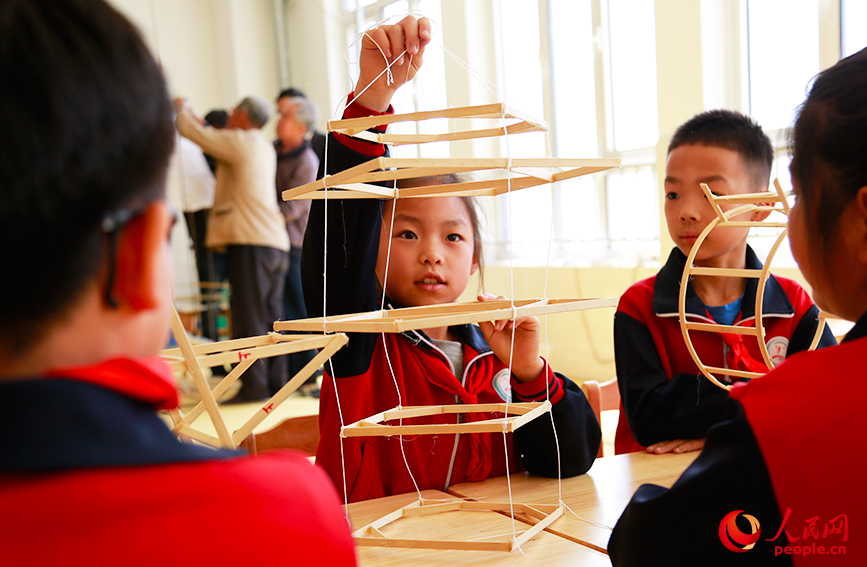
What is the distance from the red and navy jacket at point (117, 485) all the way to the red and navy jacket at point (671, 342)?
91 centimetres

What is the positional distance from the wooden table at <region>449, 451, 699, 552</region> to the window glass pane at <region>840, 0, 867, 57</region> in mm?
2164

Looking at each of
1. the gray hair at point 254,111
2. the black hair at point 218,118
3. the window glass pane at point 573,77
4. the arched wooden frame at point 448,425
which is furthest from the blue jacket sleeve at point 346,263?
the black hair at point 218,118

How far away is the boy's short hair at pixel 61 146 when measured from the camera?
0.28 meters

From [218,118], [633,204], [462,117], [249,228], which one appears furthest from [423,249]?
[218,118]

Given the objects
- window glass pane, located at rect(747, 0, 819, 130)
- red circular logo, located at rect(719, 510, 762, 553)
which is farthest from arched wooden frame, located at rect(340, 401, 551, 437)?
window glass pane, located at rect(747, 0, 819, 130)

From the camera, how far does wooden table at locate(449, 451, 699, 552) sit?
2.42 ft

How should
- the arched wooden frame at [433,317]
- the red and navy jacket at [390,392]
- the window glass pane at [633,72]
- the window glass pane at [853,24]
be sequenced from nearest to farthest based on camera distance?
the arched wooden frame at [433,317] < the red and navy jacket at [390,392] < the window glass pane at [853,24] < the window glass pane at [633,72]

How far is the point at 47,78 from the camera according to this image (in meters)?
0.29

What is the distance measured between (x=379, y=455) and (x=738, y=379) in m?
0.63

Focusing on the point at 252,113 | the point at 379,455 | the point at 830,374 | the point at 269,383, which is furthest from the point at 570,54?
the point at 830,374

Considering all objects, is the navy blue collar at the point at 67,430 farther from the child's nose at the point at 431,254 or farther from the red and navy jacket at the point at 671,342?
the red and navy jacket at the point at 671,342

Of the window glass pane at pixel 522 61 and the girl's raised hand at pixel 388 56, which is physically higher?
the window glass pane at pixel 522 61

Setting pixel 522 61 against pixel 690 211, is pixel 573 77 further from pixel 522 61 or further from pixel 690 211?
pixel 690 211

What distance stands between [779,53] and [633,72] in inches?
32.2
